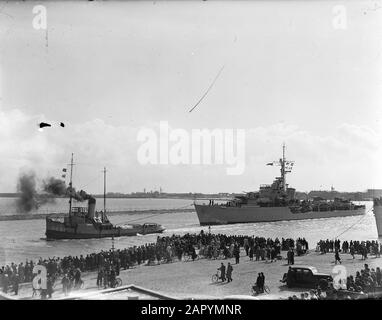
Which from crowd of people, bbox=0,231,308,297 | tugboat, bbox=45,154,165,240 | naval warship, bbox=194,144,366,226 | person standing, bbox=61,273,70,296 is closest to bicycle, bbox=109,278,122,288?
crowd of people, bbox=0,231,308,297

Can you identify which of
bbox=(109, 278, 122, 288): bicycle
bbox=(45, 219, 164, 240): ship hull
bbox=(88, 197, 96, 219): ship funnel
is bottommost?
Answer: bbox=(45, 219, 164, 240): ship hull

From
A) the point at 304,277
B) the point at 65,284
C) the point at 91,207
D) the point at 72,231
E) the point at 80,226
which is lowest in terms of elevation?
the point at 72,231

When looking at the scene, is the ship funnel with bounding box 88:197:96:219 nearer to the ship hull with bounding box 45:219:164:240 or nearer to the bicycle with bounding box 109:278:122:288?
the ship hull with bounding box 45:219:164:240

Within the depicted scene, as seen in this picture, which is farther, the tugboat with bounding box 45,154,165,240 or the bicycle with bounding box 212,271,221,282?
the tugboat with bounding box 45,154,165,240

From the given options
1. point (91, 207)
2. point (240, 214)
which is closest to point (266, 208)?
point (240, 214)

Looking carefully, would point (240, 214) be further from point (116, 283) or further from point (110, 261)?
point (116, 283)
